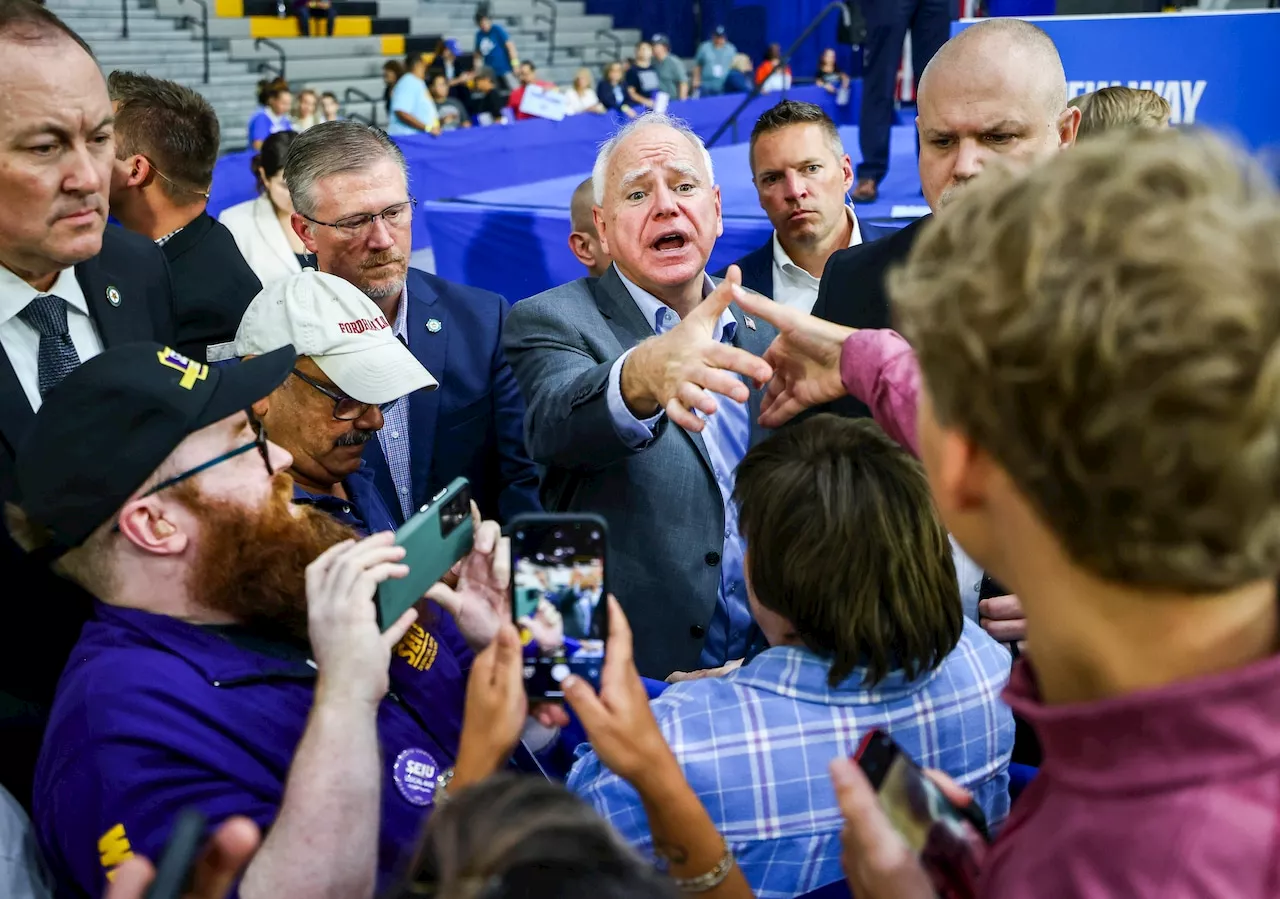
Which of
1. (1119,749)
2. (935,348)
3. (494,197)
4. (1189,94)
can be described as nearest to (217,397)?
(935,348)

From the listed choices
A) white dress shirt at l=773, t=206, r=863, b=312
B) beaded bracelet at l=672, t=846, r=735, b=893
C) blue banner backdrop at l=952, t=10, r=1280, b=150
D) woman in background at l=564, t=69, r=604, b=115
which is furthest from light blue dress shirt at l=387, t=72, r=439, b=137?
beaded bracelet at l=672, t=846, r=735, b=893

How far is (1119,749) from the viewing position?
0.76 metres

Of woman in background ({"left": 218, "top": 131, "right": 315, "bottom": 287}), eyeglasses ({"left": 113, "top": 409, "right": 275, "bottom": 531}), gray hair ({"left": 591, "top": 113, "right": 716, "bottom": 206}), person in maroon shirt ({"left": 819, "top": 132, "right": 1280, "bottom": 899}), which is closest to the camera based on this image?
person in maroon shirt ({"left": 819, "top": 132, "right": 1280, "bottom": 899})

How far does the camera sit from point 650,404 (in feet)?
5.91

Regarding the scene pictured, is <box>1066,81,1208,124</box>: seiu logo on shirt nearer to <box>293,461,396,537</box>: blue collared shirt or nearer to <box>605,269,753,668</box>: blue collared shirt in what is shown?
<box>605,269,753,668</box>: blue collared shirt

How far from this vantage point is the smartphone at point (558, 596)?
4.02 feet

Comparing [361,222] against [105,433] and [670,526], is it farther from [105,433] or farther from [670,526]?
[105,433]

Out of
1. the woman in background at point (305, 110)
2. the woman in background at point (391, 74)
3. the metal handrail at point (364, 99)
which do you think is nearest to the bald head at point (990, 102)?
the woman in background at point (305, 110)

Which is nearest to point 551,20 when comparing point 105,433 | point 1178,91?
point 1178,91

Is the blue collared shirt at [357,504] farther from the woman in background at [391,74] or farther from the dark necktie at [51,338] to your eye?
the woman in background at [391,74]

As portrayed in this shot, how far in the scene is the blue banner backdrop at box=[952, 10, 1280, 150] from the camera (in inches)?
187

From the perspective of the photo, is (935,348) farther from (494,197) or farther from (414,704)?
(494,197)

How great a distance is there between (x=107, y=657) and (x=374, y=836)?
40cm

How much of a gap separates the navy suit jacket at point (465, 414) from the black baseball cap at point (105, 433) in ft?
3.84
